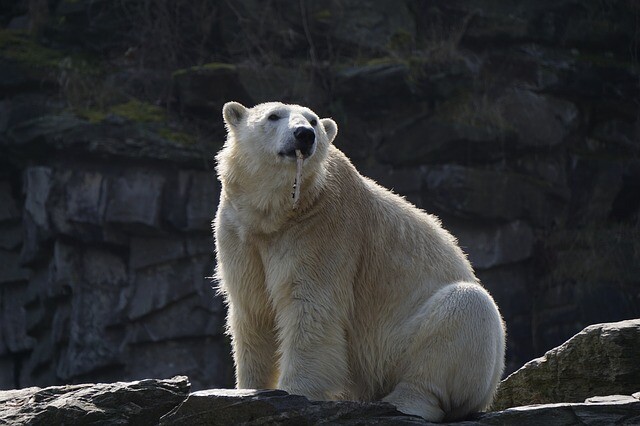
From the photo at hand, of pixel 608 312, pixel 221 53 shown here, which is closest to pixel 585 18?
pixel 608 312

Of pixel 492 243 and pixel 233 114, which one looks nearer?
pixel 233 114

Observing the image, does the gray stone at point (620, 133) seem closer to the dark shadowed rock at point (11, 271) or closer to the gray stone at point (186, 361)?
the gray stone at point (186, 361)

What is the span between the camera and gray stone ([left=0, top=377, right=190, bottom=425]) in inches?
184

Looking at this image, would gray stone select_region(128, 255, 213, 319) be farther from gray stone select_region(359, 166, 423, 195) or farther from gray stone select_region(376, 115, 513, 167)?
gray stone select_region(376, 115, 513, 167)

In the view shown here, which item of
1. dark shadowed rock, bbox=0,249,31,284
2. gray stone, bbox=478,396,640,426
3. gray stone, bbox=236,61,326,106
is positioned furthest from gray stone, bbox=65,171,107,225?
gray stone, bbox=478,396,640,426

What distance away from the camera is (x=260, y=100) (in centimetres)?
1481

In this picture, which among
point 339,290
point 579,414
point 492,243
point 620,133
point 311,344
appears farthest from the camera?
point 620,133

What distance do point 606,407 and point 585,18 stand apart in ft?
40.5

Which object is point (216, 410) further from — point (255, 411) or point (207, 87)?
point (207, 87)

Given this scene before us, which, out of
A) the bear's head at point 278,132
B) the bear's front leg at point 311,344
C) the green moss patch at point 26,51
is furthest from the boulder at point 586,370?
the green moss patch at point 26,51

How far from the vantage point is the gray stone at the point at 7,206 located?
51.0 ft

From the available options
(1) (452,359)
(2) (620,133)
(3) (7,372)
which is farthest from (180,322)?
(1) (452,359)

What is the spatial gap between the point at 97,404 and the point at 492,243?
426 inches

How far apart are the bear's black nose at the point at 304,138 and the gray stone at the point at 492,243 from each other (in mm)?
9383
